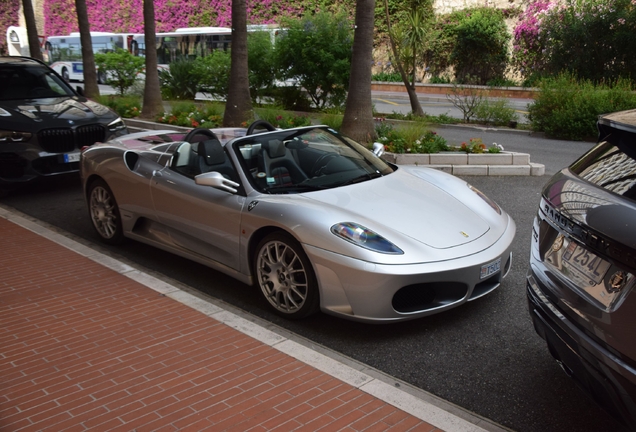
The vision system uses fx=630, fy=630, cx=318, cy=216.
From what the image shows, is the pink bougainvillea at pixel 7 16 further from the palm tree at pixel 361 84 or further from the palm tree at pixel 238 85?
the palm tree at pixel 361 84

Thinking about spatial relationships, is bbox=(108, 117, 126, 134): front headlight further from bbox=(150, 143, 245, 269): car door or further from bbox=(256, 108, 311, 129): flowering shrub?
bbox=(150, 143, 245, 269): car door

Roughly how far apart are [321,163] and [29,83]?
6.58m

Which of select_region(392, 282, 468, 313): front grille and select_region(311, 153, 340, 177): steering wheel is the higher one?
select_region(311, 153, 340, 177): steering wheel

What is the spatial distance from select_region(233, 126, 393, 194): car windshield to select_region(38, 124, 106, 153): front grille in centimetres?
438

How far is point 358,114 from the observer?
11.4 meters

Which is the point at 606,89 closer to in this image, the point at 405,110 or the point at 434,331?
the point at 405,110

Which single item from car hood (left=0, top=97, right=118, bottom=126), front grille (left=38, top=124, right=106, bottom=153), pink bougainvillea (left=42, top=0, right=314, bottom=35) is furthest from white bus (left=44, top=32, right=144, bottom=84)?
front grille (left=38, top=124, right=106, bottom=153)

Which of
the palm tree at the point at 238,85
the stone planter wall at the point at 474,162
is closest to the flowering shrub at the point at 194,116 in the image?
the palm tree at the point at 238,85

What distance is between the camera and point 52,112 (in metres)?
9.02

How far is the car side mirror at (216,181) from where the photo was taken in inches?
196

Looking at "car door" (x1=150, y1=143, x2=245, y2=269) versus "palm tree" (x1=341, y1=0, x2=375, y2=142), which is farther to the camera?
"palm tree" (x1=341, y1=0, x2=375, y2=142)

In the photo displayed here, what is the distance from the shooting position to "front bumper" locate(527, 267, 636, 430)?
2.52m

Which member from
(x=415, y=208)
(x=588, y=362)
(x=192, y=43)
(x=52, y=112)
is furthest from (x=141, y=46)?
(x=588, y=362)

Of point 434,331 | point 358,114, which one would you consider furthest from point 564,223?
point 358,114
